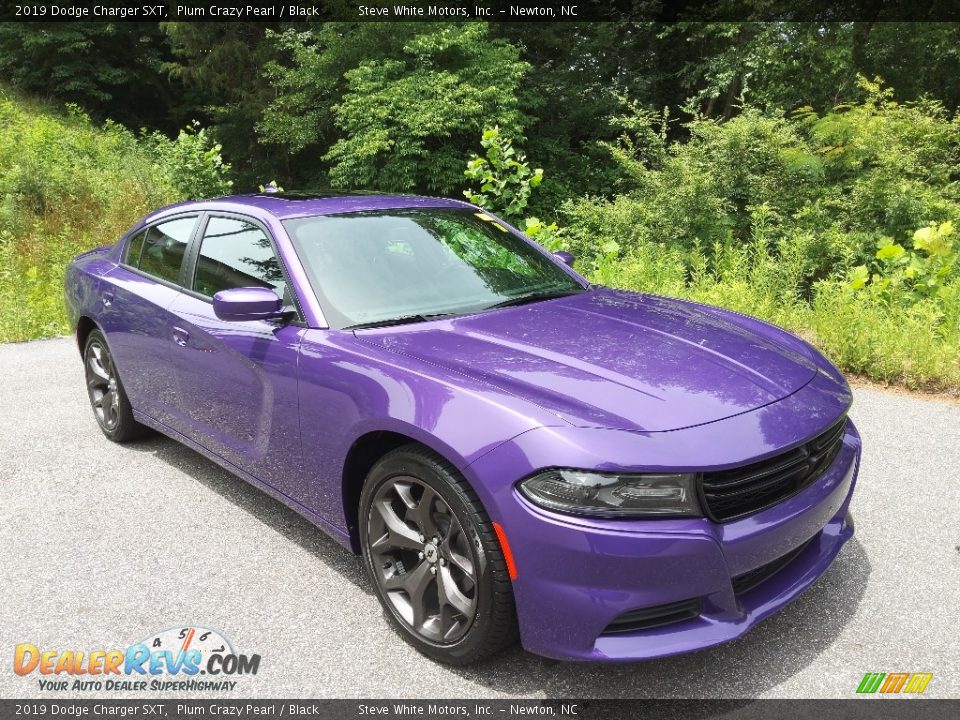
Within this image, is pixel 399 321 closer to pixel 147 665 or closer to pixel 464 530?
pixel 464 530

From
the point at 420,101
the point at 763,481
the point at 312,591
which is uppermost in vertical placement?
the point at 420,101

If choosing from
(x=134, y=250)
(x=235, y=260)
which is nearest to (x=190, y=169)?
(x=134, y=250)

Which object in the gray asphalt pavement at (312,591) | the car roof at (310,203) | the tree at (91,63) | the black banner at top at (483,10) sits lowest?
the gray asphalt pavement at (312,591)

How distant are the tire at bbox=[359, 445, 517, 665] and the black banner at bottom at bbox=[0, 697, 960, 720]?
184mm

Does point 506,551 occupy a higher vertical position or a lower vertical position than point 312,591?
higher

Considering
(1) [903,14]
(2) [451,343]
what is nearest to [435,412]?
(2) [451,343]

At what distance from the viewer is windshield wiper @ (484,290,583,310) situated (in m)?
3.31

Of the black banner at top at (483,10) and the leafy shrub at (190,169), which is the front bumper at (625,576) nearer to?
the leafy shrub at (190,169)

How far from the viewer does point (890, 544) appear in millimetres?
3266

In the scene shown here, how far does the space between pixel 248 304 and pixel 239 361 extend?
384mm

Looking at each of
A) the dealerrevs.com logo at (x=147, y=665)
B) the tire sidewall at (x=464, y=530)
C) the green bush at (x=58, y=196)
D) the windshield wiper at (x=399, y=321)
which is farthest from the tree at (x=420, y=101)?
the dealerrevs.com logo at (x=147, y=665)

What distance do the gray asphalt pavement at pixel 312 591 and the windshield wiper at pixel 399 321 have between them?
1058 mm

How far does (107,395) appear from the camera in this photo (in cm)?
475

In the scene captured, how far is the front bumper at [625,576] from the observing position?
208 cm
